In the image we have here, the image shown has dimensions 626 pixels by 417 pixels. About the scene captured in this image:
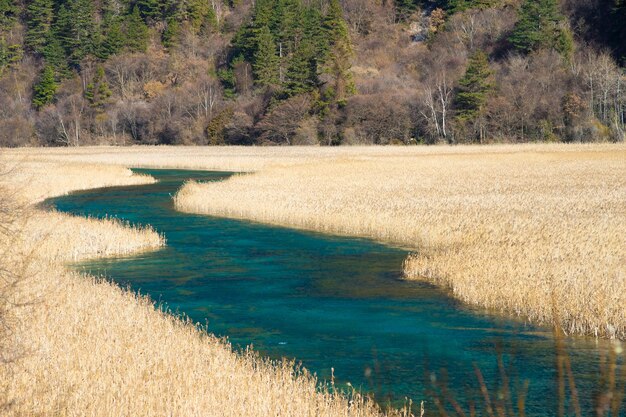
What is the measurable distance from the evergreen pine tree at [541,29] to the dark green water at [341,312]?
257 ft

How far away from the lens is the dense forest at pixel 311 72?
8775 cm

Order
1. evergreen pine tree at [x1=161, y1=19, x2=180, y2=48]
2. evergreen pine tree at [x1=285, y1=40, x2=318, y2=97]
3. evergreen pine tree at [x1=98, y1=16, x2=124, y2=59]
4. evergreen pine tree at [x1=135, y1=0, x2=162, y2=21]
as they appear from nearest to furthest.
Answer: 1. evergreen pine tree at [x1=285, y1=40, x2=318, y2=97]
2. evergreen pine tree at [x1=98, y1=16, x2=124, y2=59]
3. evergreen pine tree at [x1=161, y1=19, x2=180, y2=48]
4. evergreen pine tree at [x1=135, y1=0, x2=162, y2=21]

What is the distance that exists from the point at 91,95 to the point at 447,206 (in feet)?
334

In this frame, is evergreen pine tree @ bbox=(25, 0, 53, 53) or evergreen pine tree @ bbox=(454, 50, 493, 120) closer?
evergreen pine tree @ bbox=(454, 50, 493, 120)

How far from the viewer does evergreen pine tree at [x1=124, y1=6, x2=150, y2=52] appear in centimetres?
13188

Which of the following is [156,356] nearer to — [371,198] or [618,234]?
[618,234]

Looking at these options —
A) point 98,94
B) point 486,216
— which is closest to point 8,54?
point 98,94

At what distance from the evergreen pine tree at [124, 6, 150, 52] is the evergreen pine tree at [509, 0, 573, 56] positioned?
2750 inches

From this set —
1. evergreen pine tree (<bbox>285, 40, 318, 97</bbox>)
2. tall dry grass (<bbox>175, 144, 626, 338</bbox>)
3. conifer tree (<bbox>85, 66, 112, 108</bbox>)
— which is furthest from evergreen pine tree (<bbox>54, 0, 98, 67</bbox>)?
tall dry grass (<bbox>175, 144, 626, 338</bbox>)

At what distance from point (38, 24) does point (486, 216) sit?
135m

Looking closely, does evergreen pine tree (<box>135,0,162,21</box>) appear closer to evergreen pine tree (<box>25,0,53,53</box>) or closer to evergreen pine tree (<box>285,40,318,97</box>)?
evergreen pine tree (<box>25,0,53,53</box>)

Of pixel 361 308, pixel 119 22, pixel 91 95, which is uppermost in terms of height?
pixel 119 22

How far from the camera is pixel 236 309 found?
1666 centimetres

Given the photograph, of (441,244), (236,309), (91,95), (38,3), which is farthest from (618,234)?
(38,3)
